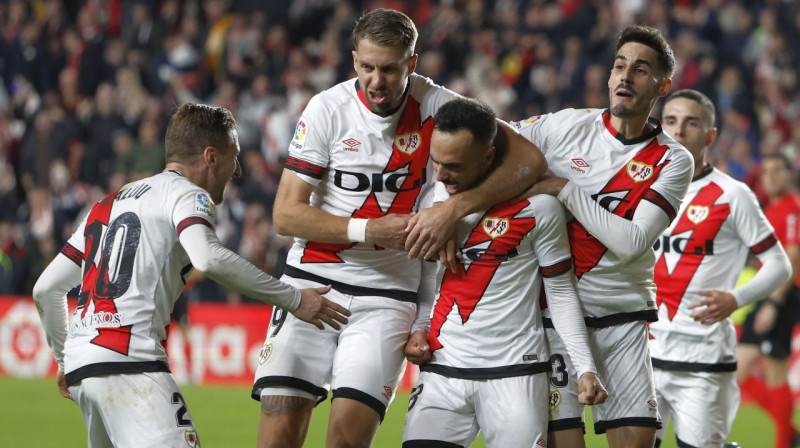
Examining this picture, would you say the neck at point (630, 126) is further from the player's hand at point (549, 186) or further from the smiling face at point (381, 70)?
the smiling face at point (381, 70)

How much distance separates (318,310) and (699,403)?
285cm

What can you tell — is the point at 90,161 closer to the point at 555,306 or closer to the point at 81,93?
the point at 81,93

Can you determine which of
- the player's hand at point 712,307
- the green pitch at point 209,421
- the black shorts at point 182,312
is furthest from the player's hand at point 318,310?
the black shorts at point 182,312

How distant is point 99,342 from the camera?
14.6 feet

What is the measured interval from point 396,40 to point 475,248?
1041 millimetres

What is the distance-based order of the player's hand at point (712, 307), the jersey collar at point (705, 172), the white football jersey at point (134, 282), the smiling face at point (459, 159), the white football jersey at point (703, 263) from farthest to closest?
the jersey collar at point (705, 172), the white football jersey at point (703, 263), the player's hand at point (712, 307), the smiling face at point (459, 159), the white football jersey at point (134, 282)

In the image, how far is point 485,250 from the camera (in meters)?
4.78

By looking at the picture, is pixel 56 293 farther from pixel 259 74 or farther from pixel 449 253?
pixel 259 74

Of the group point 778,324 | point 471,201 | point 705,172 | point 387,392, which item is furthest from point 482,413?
point 778,324

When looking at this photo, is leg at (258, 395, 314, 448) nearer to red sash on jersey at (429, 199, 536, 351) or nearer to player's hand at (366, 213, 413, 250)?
red sash on jersey at (429, 199, 536, 351)

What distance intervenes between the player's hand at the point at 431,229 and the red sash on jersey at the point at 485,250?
17 centimetres

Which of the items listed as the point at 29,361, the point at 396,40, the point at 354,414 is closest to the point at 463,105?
the point at 396,40

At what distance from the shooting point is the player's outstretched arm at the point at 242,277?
4.31 metres

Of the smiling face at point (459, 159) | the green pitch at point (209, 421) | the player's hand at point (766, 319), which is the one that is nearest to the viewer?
the smiling face at point (459, 159)
